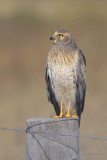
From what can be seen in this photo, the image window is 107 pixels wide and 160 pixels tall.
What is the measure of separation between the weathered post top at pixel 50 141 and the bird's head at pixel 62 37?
1.72 metres

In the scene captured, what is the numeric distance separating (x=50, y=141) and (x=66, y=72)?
170cm

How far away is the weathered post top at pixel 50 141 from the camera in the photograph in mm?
2619

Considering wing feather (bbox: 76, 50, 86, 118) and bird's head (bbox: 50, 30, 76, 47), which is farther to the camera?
wing feather (bbox: 76, 50, 86, 118)

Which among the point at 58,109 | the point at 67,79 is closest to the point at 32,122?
the point at 67,79

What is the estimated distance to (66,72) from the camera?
4.24m

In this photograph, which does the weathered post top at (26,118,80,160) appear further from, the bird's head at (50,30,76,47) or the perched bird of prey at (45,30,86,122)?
the bird's head at (50,30,76,47)

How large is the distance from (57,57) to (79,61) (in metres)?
0.26

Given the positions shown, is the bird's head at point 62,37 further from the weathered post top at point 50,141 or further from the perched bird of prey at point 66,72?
the weathered post top at point 50,141

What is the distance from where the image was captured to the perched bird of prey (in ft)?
13.9

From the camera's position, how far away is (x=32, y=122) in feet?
8.65

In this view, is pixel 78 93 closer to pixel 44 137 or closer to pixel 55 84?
pixel 55 84

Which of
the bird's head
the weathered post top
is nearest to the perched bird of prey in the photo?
the bird's head

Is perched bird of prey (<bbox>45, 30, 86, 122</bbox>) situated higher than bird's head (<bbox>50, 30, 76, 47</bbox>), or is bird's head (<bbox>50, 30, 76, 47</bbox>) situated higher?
bird's head (<bbox>50, 30, 76, 47</bbox>)

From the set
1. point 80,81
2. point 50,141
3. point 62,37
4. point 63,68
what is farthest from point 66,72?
point 50,141
